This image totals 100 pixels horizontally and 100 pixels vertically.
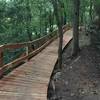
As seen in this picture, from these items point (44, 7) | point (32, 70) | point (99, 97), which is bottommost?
point (99, 97)

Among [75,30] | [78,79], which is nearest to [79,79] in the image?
[78,79]

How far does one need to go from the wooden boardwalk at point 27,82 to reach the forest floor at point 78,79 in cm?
53

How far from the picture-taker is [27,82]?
890 cm

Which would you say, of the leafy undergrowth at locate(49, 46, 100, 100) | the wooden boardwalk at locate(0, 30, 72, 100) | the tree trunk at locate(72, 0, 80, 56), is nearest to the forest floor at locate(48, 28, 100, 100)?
the leafy undergrowth at locate(49, 46, 100, 100)

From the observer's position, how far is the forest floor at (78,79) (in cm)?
977

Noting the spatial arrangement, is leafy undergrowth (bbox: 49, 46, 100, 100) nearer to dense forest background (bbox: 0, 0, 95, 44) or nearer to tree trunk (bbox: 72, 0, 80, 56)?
tree trunk (bbox: 72, 0, 80, 56)

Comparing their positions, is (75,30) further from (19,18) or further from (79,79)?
(19,18)

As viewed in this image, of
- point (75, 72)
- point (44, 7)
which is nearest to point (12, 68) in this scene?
point (75, 72)

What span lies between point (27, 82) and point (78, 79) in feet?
9.82

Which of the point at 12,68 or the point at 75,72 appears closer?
the point at 12,68

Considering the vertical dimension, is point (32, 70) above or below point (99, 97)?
above

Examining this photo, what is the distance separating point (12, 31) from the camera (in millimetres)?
23703

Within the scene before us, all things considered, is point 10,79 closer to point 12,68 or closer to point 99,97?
point 12,68

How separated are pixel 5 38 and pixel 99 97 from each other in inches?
555
